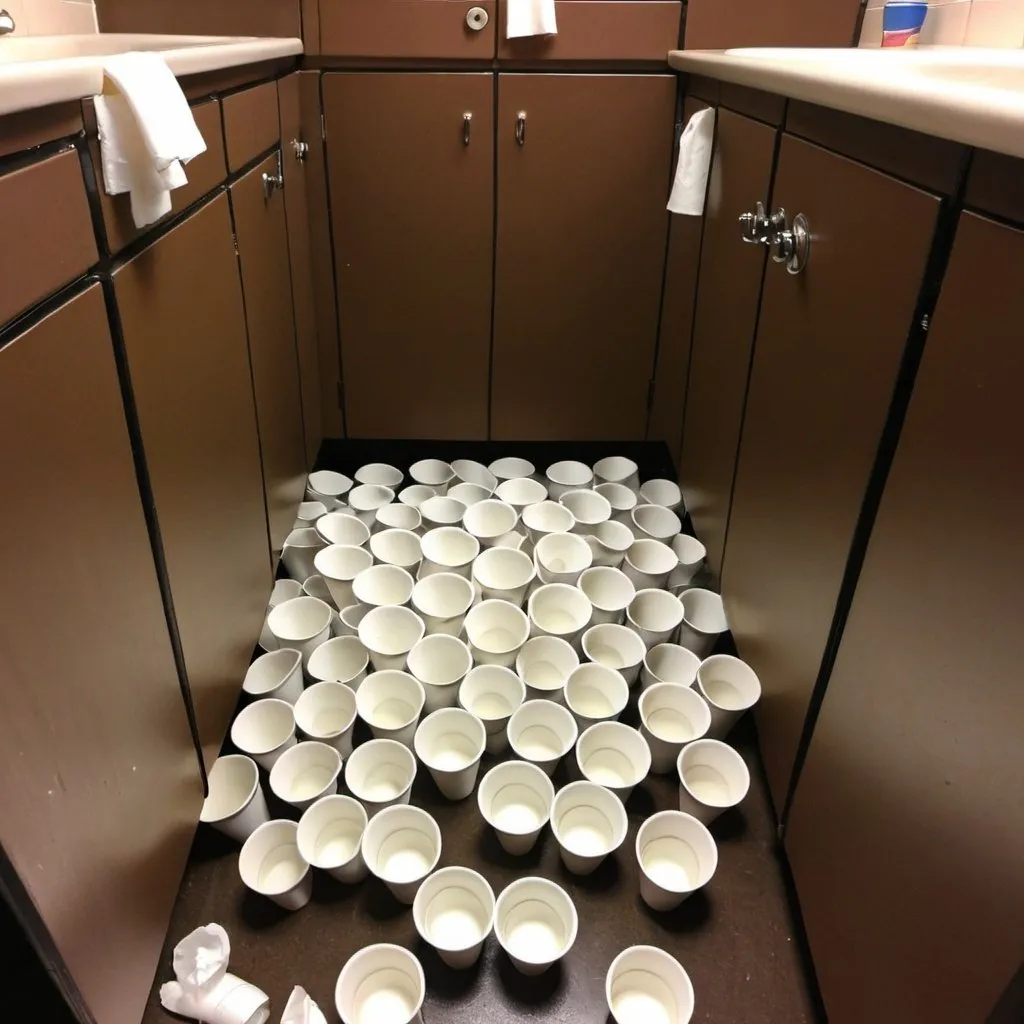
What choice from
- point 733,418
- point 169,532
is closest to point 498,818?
point 169,532

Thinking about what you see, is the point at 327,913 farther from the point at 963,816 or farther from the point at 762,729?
the point at 963,816

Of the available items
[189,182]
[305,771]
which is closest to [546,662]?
[305,771]

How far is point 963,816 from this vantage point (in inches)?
25.6

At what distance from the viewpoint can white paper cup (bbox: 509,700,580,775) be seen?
1.24 m

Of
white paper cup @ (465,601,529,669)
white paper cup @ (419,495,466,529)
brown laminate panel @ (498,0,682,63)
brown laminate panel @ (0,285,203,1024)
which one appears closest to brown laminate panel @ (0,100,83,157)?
brown laminate panel @ (0,285,203,1024)

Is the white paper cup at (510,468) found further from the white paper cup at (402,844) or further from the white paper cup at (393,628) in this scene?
the white paper cup at (402,844)

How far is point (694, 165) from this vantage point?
151cm

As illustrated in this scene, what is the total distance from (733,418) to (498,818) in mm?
719

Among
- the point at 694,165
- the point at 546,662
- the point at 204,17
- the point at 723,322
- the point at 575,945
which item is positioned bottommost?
the point at 575,945

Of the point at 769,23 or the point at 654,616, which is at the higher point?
the point at 769,23

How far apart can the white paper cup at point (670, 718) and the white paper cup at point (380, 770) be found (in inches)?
13.8

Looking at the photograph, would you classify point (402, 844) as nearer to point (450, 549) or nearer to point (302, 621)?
point (302, 621)

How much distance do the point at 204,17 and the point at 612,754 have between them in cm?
155

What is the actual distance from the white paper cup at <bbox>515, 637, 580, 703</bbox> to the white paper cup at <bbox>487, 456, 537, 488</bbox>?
24.6 inches
